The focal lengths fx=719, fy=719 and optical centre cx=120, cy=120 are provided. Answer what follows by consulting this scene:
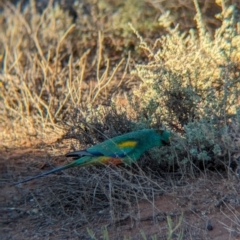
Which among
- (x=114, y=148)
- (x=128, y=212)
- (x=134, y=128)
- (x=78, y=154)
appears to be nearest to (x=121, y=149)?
(x=114, y=148)

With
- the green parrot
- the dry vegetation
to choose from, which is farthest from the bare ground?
the green parrot

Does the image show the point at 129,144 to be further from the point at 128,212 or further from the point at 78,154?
the point at 128,212

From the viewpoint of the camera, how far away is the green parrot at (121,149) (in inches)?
216

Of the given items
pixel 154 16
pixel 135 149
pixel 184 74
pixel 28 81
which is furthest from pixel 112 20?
pixel 135 149

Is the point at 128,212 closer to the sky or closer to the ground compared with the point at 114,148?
closer to the ground

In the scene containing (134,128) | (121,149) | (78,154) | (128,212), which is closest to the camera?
(128,212)

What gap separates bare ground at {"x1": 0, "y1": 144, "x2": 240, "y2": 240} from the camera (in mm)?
4988

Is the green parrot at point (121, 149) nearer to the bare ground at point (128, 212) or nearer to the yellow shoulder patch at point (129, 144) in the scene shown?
the yellow shoulder patch at point (129, 144)

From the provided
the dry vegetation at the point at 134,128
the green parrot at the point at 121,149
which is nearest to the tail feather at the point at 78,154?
the green parrot at the point at 121,149

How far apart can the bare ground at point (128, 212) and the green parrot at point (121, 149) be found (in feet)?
0.75

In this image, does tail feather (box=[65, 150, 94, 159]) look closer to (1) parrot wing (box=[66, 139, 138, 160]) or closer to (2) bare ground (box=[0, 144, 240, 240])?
(1) parrot wing (box=[66, 139, 138, 160])

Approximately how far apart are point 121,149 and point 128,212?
518 millimetres

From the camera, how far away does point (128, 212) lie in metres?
5.29

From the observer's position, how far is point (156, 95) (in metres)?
6.21
